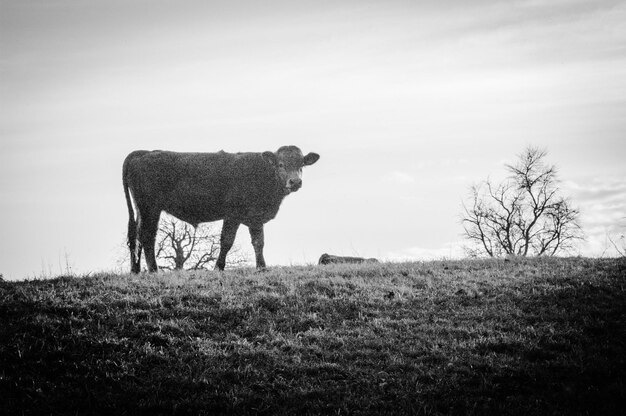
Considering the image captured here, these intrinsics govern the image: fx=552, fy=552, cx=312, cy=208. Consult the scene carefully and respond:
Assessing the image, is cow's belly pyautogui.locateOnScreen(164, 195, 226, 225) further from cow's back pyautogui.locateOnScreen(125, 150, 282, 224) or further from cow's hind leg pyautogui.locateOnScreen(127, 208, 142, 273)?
cow's hind leg pyautogui.locateOnScreen(127, 208, 142, 273)

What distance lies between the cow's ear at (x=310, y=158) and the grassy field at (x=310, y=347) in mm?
6808

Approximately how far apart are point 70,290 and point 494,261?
12.7 m

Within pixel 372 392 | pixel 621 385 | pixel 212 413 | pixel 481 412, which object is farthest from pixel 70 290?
pixel 621 385

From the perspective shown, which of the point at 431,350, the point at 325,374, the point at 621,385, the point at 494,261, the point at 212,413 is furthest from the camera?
the point at 494,261

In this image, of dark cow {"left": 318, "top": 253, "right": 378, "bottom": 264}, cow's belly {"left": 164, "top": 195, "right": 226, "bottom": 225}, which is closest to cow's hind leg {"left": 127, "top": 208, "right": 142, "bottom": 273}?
cow's belly {"left": 164, "top": 195, "right": 226, "bottom": 225}

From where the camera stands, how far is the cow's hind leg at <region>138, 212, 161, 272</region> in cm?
1762

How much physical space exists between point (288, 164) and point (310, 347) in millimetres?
9952

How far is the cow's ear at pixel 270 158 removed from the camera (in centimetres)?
1858

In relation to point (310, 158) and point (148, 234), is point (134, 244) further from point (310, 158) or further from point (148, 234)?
point (310, 158)

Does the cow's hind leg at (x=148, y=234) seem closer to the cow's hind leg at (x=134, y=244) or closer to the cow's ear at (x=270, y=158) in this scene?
the cow's hind leg at (x=134, y=244)

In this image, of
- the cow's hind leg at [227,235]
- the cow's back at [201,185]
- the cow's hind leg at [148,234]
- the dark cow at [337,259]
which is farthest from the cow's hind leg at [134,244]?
the dark cow at [337,259]

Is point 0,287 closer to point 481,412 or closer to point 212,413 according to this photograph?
point 212,413

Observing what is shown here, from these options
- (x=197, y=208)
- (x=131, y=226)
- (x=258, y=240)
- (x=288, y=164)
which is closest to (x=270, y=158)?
(x=288, y=164)

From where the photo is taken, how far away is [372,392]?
8.03 m
